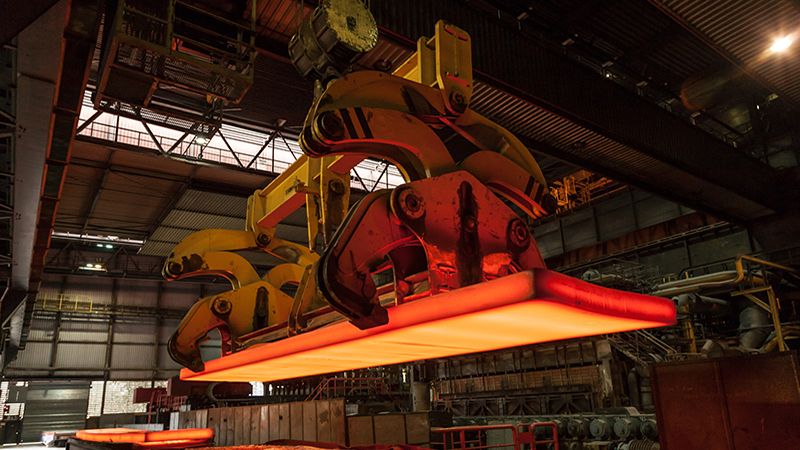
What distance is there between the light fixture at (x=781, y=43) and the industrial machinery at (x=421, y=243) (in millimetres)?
6984

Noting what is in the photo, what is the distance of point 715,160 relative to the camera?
36.1ft

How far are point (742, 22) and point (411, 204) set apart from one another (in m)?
7.58

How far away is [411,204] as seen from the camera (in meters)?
2.22

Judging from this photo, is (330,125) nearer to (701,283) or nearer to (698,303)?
(698,303)

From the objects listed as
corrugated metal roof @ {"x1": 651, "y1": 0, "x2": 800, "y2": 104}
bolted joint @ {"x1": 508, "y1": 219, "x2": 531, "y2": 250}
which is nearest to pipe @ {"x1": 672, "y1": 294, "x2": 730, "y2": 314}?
corrugated metal roof @ {"x1": 651, "y1": 0, "x2": 800, "y2": 104}

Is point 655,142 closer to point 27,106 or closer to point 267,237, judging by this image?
point 267,237

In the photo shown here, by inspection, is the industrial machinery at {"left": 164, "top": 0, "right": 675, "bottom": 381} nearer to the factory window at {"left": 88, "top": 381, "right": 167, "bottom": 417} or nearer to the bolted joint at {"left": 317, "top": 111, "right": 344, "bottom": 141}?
the bolted joint at {"left": 317, "top": 111, "right": 344, "bottom": 141}

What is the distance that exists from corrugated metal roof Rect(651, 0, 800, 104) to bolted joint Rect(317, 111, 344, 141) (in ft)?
20.2

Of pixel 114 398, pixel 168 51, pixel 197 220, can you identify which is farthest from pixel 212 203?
pixel 114 398

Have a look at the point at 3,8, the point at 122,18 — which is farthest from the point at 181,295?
Result: the point at 3,8

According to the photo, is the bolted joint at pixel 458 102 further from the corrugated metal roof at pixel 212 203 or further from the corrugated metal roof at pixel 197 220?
the corrugated metal roof at pixel 197 220

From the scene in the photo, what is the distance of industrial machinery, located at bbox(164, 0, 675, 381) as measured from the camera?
6.33 ft

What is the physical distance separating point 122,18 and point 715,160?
35.7 ft

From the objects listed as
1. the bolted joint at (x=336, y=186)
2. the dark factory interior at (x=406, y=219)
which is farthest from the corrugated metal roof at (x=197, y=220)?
the bolted joint at (x=336, y=186)
